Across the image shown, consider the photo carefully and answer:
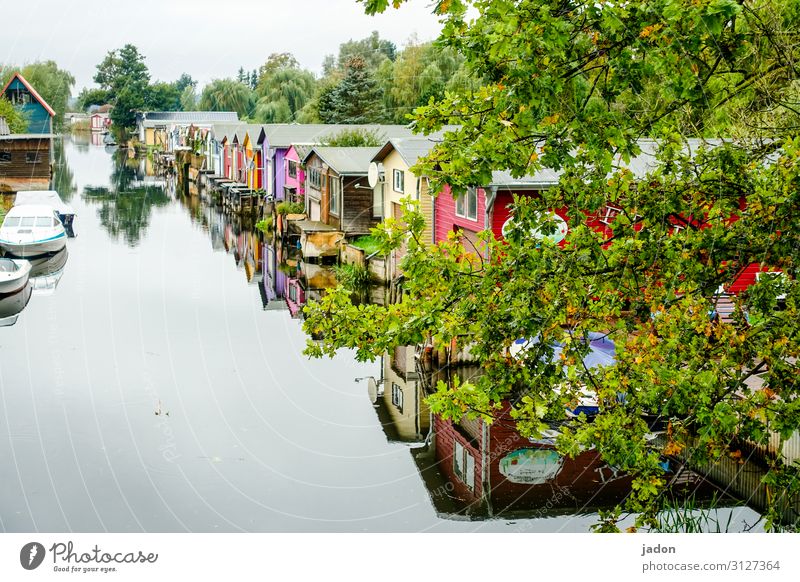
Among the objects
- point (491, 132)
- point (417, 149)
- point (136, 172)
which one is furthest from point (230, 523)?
point (136, 172)

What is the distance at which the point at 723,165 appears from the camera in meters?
3.83

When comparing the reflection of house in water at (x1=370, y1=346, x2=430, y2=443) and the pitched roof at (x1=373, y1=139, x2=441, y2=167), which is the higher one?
the pitched roof at (x1=373, y1=139, x2=441, y2=167)

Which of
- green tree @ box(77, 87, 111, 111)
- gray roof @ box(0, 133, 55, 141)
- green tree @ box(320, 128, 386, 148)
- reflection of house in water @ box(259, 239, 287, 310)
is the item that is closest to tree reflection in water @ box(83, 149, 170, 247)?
reflection of house in water @ box(259, 239, 287, 310)

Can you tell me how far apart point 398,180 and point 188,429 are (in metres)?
8.79

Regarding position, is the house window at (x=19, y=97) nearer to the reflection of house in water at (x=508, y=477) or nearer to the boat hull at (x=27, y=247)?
the boat hull at (x=27, y=247)

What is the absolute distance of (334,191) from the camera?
62.7 ft

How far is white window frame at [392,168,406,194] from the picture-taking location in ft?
51.4

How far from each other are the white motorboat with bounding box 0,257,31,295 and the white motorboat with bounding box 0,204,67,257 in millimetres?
3394

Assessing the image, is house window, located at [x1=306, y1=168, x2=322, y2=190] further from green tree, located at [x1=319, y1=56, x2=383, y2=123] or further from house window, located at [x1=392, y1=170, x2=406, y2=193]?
house window, located at [x1=392, y1=170, x2=406, y2=193]

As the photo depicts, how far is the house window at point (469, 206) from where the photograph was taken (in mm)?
12008

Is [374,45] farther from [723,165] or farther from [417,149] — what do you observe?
[723,165]

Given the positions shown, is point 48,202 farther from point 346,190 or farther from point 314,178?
point 346,190

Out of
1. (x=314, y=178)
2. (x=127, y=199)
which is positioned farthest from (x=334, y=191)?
(x=127, y=199)
